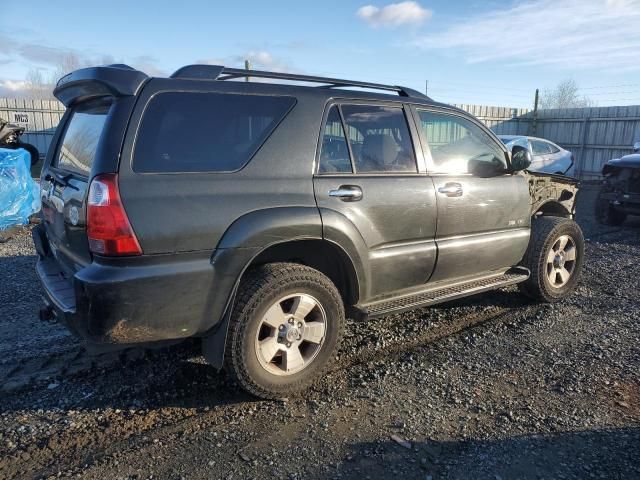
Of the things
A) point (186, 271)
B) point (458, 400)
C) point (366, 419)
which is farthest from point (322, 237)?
point (458, 400)

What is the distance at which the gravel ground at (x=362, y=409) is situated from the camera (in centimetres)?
258

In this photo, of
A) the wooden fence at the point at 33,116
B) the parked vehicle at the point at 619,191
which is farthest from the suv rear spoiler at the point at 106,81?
the wooden fence at the point at 33,116

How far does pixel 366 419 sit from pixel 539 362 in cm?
154

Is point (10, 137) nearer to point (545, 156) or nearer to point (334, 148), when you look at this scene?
point (334, 148)

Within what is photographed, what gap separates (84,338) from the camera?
276cm

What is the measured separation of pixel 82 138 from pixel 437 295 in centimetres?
276

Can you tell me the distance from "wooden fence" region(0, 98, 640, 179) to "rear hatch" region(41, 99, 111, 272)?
44.7 ft

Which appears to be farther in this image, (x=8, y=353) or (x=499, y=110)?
(x=499, y=110)

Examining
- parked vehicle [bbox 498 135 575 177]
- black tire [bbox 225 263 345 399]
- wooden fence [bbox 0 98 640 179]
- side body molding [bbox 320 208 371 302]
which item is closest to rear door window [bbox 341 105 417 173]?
side body molding [bbox 320 208 371 302]

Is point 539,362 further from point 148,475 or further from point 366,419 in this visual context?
point 148,475

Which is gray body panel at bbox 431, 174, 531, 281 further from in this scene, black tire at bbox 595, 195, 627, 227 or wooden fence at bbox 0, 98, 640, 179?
wooden fence at bbox 0, 98, 640, 179

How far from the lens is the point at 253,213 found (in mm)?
2947

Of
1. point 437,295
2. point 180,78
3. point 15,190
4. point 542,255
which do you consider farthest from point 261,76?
point 15,190

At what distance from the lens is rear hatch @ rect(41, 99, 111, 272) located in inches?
111
